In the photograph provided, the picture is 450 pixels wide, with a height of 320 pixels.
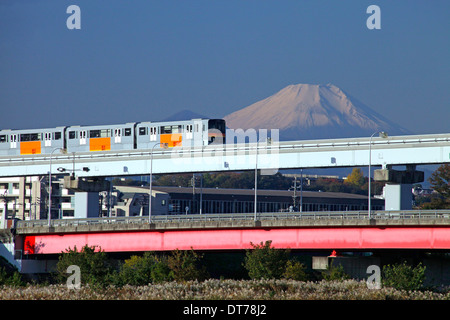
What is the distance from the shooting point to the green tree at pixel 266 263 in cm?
7488

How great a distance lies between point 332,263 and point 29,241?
3335 centimetres

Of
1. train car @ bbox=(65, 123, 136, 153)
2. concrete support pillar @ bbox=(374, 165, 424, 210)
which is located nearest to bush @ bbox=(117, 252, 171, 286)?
train car @ bbox=(65, 123, 136, 153)

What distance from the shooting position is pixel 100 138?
10244 cm

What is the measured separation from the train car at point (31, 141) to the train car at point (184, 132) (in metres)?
12.8

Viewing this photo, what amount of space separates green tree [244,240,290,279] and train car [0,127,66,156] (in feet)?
124

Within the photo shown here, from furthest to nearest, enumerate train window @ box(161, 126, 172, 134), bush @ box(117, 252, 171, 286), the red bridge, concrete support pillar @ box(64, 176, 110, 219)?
1. concrete support pillar @ box(64, 176, 110, 219)
2. train window @ box(161, 126, 172, 134)
3. the red bridge
4. bush @ box(117, 252, 171, 286)

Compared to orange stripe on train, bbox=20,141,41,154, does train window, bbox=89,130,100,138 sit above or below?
above

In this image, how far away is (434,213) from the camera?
75.8 metres

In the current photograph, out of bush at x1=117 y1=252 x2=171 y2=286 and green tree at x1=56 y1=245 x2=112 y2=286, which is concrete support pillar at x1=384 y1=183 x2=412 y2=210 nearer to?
bush at x1=117 y1=252 x2=171 y2=286

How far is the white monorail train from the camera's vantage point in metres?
94.6

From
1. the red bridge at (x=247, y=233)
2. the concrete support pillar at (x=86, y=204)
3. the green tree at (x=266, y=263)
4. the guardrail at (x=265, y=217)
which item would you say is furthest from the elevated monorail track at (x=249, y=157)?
the green tree at (x=266, y=263)

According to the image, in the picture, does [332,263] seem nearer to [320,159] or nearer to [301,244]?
[301,244]

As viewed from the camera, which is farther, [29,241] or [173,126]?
[173,126]
